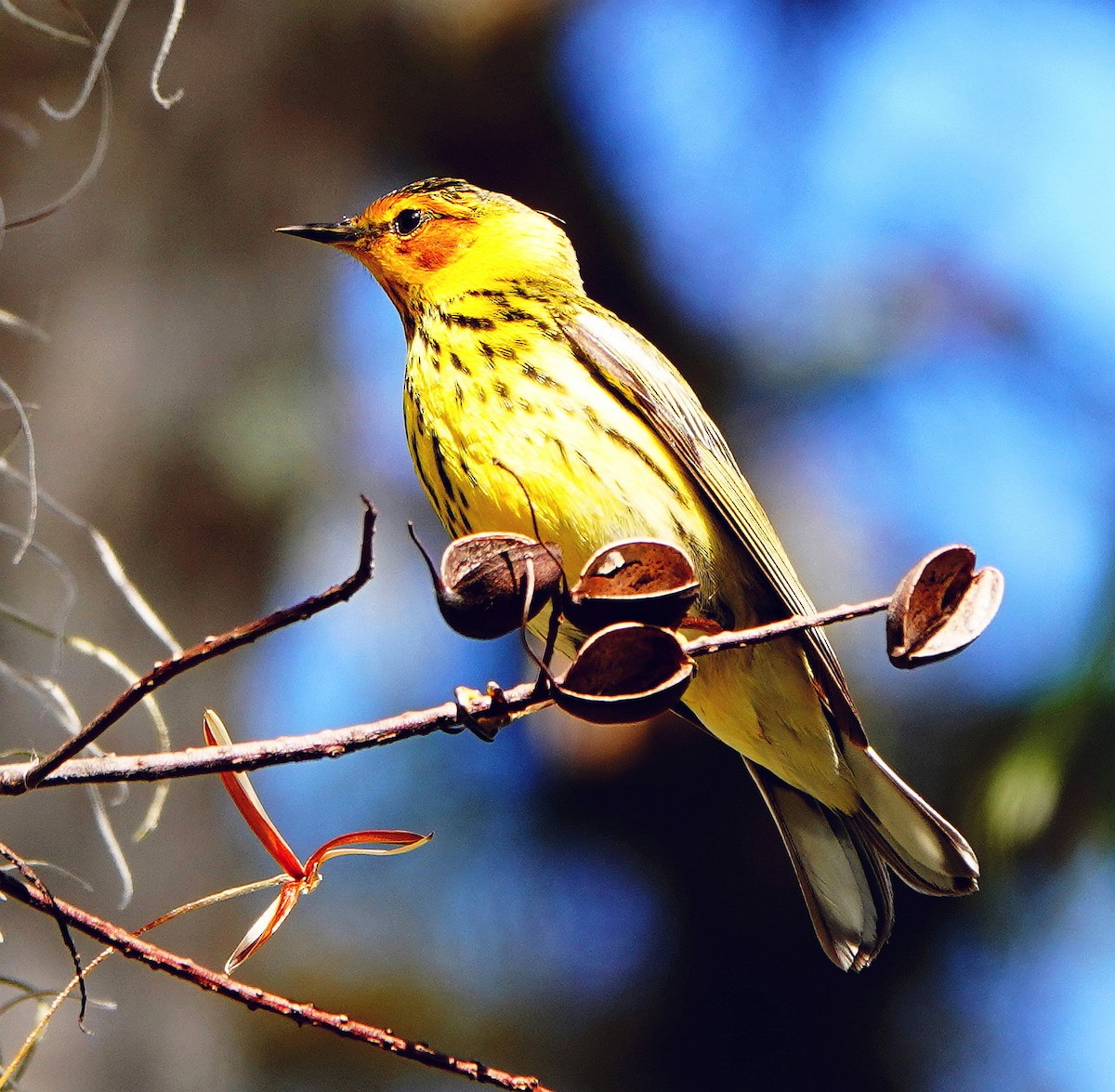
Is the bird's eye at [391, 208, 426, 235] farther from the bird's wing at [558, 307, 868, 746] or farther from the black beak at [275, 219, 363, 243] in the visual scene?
the bird's wing at [558, 307, 868, 746]

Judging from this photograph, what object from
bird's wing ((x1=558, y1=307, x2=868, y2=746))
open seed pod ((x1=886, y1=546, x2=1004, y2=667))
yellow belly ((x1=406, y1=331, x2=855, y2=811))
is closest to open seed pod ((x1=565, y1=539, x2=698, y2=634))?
open seed pod ((x1=886, y1=546, x2=1004, y2=667))

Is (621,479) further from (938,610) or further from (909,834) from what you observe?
(938,610)

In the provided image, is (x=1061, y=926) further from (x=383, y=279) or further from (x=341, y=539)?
(x=341, y=539)

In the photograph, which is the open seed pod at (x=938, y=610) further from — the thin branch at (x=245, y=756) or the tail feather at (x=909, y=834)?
the tail feather at (x=909, y=834)

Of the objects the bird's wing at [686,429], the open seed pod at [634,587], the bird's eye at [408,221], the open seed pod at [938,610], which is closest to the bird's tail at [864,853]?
the bird's wing at [686,429]

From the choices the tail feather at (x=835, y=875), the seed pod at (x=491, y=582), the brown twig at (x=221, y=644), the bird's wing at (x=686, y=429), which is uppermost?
the brown twig at (x=221, y=644)

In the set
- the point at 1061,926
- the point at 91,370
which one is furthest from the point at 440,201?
the point at 91,370
